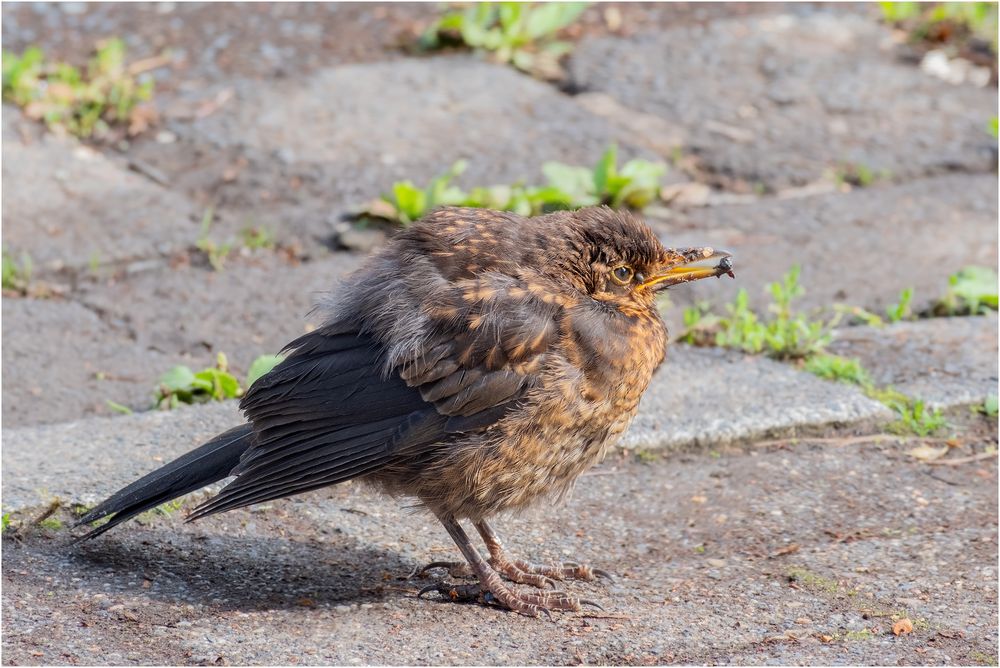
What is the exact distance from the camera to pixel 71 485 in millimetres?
4195

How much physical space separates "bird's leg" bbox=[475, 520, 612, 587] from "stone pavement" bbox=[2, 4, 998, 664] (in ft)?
0.33

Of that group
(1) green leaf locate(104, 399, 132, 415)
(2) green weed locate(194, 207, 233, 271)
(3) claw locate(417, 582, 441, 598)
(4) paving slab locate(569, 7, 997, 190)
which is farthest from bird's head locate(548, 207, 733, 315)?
(4) paving slab locate(569, 7, 997, 190)

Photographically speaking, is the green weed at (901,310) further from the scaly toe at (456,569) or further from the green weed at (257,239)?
the green weed at (257,239)

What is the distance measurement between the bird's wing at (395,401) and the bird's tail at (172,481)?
103 millimetres

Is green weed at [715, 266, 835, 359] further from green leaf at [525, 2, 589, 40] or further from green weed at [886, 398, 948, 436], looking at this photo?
green leaf at [525, 2, 589, 40]

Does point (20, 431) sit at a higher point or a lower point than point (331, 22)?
lower

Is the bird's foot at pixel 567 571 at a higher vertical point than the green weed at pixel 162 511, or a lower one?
higher

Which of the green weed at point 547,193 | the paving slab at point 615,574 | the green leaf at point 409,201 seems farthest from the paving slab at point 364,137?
the paving slab at point 615,574

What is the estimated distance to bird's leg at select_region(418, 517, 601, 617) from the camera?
385 centimetres

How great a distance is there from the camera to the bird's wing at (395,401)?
378 centimetres

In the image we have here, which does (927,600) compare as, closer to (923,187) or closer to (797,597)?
(797,597)

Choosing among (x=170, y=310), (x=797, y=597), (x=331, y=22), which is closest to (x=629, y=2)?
(x=331, y=22)

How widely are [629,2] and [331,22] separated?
2011 mm

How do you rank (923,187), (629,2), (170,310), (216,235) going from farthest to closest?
(629,2) < (923,187) < (216,235) < (170,310)
